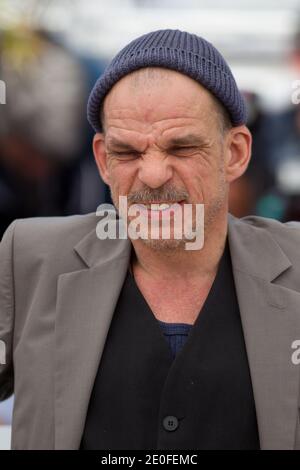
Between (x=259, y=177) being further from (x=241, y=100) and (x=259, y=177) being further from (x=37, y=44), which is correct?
(x=241, y=100)

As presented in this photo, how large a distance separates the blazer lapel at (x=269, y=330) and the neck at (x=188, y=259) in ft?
0.16

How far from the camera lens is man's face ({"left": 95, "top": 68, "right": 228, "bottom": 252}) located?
1.70 metres

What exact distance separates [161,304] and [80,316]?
0.23 meters

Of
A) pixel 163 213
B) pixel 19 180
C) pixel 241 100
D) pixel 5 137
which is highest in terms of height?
pixel 241 100

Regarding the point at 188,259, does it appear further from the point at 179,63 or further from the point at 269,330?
the point at 179,63

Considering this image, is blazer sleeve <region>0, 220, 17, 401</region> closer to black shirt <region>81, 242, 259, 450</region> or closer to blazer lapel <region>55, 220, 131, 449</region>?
blazer lapel <region>55, 220, 131, 449</region>

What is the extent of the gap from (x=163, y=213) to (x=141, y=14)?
3815 mm

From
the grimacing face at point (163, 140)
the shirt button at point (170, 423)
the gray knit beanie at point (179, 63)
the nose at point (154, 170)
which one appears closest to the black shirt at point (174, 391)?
the shirt button at point (170, 423)

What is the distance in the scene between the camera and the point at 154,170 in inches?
67.0

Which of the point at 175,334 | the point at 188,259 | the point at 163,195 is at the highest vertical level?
the point at 163,195

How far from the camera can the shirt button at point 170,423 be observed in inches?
66.8

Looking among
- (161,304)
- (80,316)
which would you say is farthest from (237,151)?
(80,316)

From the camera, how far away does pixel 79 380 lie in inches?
68.6

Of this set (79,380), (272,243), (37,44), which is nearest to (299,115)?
(37,44)
